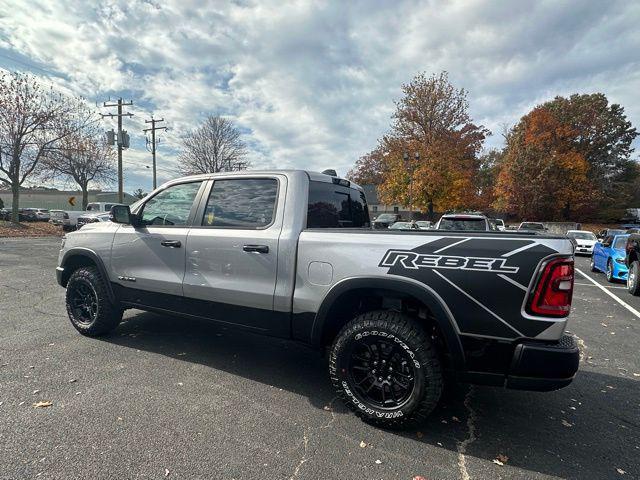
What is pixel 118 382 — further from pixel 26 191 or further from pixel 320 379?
pixel 26 191

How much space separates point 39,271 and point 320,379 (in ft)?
29.8

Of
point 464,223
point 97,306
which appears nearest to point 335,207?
point 97,306

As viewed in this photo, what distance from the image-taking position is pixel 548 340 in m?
2.35

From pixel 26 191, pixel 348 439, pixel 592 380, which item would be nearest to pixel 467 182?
pixel 592 380

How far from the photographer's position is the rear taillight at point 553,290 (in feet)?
7.52

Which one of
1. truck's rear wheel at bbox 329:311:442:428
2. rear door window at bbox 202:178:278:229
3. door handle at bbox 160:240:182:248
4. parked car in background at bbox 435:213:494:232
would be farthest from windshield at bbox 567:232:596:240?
door handle at bbox 160:240:182:248

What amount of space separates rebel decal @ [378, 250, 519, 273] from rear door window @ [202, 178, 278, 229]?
1.21 metres

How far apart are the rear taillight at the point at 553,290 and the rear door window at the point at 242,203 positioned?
215 centimetres

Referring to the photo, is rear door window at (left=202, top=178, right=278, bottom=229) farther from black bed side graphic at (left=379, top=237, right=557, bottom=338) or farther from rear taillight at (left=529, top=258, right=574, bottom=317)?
rear taillight at (left=529, top=258, right=574, bottom=317)

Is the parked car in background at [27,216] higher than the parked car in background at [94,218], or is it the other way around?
the parked car in background at [94,218]

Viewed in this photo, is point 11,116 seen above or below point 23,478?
above

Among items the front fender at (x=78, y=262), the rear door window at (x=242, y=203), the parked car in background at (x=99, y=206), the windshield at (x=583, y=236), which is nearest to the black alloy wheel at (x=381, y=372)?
the rear door window at (x=242, y=203)

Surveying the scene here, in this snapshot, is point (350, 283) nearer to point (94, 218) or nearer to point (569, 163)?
point (94, 218)

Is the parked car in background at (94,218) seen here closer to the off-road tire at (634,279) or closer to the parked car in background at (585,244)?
the off-road tire at (634,279)
